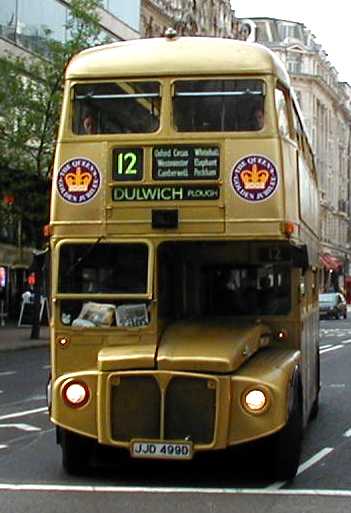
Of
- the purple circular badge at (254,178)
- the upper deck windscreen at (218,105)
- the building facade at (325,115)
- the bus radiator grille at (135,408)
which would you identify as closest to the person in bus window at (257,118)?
the upper deck windscreen at (218,105)

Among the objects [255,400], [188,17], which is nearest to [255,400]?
[255,400]

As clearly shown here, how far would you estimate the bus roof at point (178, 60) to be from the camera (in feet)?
34.0

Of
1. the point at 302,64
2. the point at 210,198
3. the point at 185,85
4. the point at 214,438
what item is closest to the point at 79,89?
the point at 185,85

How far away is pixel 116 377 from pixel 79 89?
9.52 ft

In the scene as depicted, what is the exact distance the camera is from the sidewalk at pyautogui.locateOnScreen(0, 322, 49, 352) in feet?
107

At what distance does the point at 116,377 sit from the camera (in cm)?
948

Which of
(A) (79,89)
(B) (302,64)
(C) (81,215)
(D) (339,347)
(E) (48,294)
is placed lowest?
(D) (339,347)

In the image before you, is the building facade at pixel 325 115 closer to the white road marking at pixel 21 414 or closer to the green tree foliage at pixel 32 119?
the green tree foliage at pixel 32 119

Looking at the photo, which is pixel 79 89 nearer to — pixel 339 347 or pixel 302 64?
pixel 339 347

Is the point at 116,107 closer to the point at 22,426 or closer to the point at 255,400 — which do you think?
the point at 255,400

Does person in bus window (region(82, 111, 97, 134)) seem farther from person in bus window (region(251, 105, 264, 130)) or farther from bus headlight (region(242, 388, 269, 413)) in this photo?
bus headlight (region(242, 388, 269, 413))

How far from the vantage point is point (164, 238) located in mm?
10125

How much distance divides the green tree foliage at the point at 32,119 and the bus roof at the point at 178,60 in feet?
73.0

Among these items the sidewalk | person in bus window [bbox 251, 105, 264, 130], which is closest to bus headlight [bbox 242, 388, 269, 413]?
person in bus window [bbox 251, 105, 264, 130]
